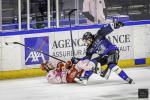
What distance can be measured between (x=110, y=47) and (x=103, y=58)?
0.80ft

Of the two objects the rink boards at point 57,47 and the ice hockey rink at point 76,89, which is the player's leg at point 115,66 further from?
the rink boards at point 57,47

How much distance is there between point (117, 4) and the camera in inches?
562

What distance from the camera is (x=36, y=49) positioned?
1278 centimetres

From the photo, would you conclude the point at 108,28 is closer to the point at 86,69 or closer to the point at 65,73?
the point at 86,69

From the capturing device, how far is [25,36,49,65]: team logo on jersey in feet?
41.7

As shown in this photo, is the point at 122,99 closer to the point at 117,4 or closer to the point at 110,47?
the point at 110,47

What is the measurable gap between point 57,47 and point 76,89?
2.28 m

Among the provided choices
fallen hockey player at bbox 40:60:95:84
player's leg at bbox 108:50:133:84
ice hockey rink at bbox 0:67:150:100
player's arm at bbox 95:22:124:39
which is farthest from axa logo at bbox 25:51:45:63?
player's leg at bbox 108:50:133:84

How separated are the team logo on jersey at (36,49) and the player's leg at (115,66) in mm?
1959

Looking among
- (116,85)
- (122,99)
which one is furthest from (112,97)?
(116,85)

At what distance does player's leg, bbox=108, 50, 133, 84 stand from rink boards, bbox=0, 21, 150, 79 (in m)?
1.79

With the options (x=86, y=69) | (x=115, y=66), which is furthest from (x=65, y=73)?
(x=115, y=66)

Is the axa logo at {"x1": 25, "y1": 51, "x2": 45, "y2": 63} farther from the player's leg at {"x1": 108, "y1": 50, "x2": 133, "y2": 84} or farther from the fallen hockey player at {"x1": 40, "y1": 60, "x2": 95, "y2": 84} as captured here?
the player's leg at {"x1": 108, "y1": 50, "x2": 133, "y2": 84}

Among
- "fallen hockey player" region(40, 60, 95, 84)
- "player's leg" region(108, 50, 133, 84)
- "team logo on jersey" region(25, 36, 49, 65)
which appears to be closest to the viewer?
"player's leg" region(108, 50, 133, 84)
